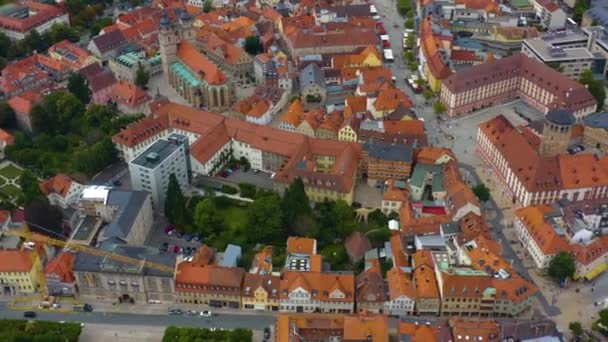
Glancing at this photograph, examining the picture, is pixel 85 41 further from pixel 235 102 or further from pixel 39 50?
pixel 235 102

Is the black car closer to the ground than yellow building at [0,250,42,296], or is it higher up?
closer to the ground

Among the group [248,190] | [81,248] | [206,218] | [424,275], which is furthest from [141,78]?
[424,275]

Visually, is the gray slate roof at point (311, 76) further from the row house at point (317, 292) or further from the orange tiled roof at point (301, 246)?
the row house at point (317, 292)

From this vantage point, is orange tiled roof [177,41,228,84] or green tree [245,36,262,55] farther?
green tree [245,36,262,55]

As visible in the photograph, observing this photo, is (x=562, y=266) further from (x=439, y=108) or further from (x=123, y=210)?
(x=123, y=210)

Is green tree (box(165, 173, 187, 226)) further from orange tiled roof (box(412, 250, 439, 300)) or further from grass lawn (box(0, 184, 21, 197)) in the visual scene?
orange tiled roof (box(412, 250, 439, 300))

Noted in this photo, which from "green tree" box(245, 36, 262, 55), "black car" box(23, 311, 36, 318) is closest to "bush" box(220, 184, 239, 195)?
"black car" box(23, 311, 36, 318)
